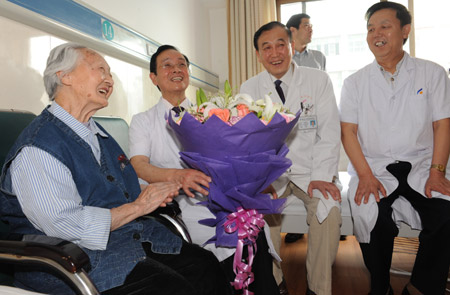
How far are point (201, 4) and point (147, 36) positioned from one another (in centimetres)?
208

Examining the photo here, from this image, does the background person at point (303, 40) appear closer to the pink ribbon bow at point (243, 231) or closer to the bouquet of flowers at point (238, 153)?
the bouquet of flowers at point (238, 153)

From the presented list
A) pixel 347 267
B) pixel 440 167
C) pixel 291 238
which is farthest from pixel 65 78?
pixel 291 238

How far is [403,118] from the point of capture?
78.7 inches

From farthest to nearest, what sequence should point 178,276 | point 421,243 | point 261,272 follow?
point 421,243 → point 261,272 → point 178,276

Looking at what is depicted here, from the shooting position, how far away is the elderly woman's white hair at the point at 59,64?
1255mm

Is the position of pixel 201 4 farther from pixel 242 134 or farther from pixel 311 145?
pixel 242 134

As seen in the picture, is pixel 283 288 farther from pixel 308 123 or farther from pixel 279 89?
pixel 279 89

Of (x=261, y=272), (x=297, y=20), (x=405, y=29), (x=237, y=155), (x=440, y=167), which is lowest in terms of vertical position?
(x=261, y=272)

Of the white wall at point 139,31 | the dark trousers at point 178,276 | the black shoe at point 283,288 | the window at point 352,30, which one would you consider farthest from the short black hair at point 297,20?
the dark trousers at point 178,276

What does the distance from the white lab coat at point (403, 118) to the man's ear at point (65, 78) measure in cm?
154

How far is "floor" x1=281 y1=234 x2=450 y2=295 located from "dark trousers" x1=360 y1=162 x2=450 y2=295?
0.86 ft

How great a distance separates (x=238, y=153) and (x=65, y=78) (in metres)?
0.69

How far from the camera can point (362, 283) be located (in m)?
2.15

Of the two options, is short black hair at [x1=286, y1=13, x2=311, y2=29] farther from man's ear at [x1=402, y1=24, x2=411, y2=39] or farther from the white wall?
man's ear at [x1=402, y1=24, x2=411, y2=39]
